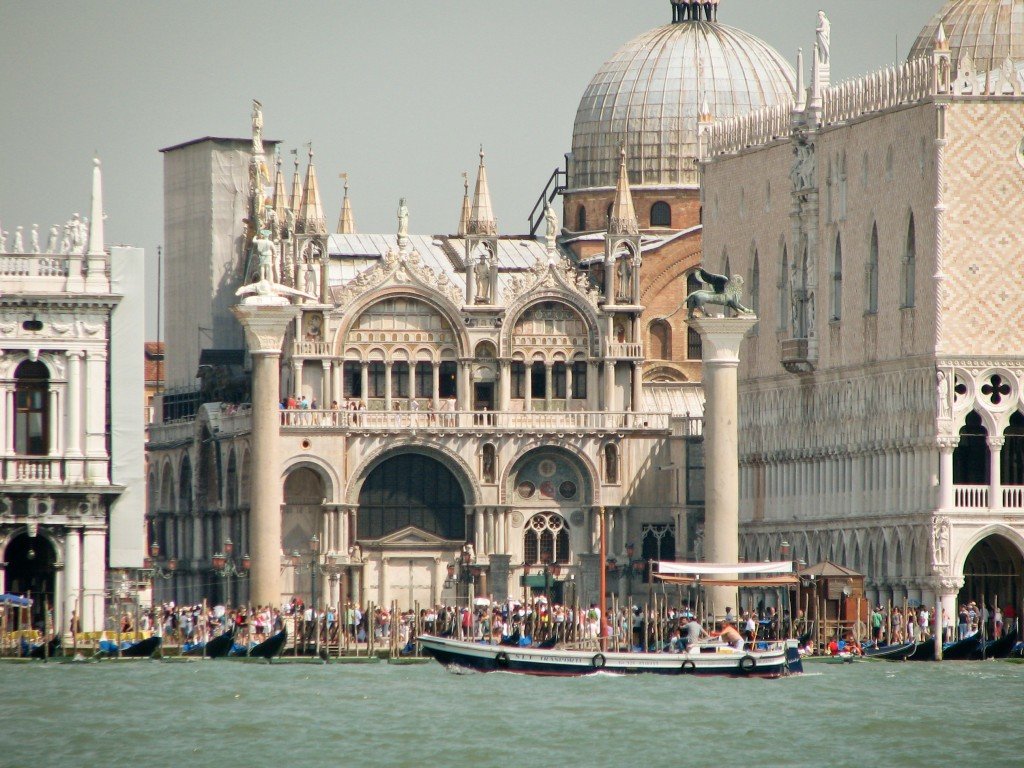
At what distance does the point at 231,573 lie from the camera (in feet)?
342

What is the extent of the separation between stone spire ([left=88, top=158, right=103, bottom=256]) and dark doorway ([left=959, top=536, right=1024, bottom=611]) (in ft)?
76.6

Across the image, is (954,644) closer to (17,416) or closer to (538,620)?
(538,620)

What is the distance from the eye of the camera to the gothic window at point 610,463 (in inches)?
4218

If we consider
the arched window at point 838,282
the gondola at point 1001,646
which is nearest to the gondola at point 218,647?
the gondola at point 1001,646

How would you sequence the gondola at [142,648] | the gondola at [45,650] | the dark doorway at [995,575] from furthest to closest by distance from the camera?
the dark doorway at [995,575] → the gondola at [142,648] → the gondola at [45,650]

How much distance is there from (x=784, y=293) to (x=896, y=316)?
8639mm

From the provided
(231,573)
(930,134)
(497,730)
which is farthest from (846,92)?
(497,730)

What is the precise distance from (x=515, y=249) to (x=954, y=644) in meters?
34.4

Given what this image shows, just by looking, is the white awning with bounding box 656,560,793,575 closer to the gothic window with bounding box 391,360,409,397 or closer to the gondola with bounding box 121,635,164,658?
the gondola with bounding box 121,635,164,658

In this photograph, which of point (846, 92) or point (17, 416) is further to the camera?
point (846, 92)

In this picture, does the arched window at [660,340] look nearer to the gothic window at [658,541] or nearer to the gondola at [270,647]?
the gothic window at [658,541]

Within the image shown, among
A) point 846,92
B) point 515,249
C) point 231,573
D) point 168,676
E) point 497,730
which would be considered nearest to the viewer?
point 497,730

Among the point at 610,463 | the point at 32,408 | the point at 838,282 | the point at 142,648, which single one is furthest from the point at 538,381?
the point at 142,648

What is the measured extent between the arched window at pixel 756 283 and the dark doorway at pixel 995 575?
41.7 ft
